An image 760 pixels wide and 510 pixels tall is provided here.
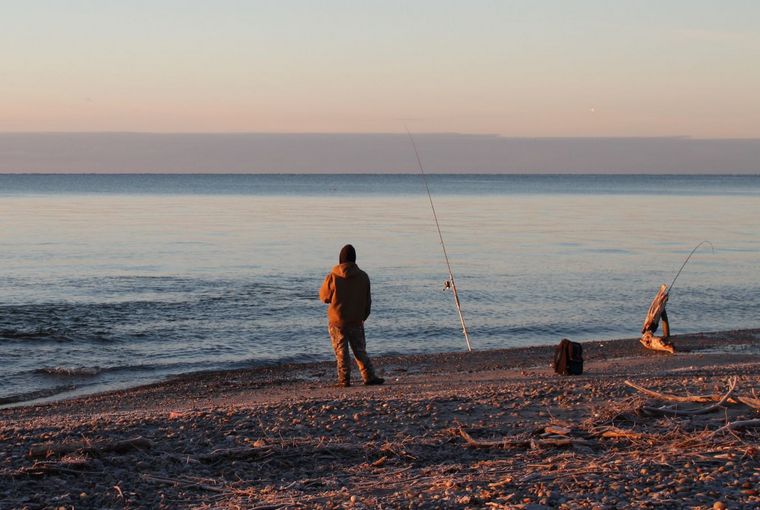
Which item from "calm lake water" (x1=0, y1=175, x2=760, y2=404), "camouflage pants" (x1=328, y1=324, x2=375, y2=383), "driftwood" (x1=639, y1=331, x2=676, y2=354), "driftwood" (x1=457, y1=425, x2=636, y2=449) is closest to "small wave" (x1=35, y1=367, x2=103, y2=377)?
"calm lake water" (x1=0, y1=175, x2=760, y2=404)

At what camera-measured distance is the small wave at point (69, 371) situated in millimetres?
12816

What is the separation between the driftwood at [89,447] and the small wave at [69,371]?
21.8 feet

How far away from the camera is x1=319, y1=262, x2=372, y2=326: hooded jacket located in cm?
1025

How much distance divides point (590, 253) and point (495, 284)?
7.97 meters

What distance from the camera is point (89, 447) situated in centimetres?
626

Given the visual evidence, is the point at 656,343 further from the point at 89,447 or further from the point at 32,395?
the point at 89,447

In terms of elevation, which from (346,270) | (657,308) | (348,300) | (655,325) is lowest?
(655,325)

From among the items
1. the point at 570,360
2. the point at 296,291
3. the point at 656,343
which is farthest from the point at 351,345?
the point at 296,291

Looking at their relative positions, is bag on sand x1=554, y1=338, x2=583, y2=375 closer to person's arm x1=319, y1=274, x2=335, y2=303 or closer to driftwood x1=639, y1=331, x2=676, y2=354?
person's arm x1=319, y1=274, x2=335, y2=303

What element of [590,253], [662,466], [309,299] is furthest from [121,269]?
[662,466]

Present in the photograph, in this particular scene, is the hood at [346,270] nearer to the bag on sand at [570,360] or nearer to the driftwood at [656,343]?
the bag on sand at [570,360]

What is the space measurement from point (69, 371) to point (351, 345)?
183 inches

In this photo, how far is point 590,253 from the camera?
95.1 feet

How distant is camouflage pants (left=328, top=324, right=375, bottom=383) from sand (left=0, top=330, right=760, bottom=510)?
71cm
